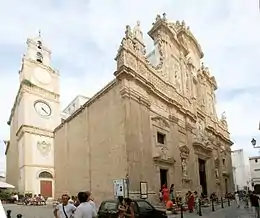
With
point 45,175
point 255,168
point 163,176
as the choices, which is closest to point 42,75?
point 45,175

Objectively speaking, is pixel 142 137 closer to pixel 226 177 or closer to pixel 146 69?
pixel 146 69

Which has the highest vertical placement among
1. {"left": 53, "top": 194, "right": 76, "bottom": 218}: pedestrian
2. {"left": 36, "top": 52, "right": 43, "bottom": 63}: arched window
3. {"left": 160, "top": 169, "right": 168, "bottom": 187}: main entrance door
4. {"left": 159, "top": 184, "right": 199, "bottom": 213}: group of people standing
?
{"left": 36, "top": 52, "right": 43, "bottom": 63}: arched window

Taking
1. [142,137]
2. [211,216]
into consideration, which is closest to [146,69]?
[142,137]

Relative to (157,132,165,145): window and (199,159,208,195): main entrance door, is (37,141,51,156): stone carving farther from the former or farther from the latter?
(157,132,165,145): window

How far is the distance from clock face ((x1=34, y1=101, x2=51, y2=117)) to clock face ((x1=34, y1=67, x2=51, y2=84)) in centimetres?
254

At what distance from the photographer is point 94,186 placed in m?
20.7

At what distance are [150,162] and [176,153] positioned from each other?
4171 millimetres

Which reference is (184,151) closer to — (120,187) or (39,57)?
(120,187)

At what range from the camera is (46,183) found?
34.5 meters

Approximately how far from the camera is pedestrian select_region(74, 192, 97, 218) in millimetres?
5438

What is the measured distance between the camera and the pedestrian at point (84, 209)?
214 inches

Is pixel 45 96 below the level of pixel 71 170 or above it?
above

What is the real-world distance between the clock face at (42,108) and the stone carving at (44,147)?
3327 mm

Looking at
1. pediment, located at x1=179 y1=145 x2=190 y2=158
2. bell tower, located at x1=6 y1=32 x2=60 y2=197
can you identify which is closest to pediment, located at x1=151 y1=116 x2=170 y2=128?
pediment, located at x1=179 y1=145 x2=190 y2=158
